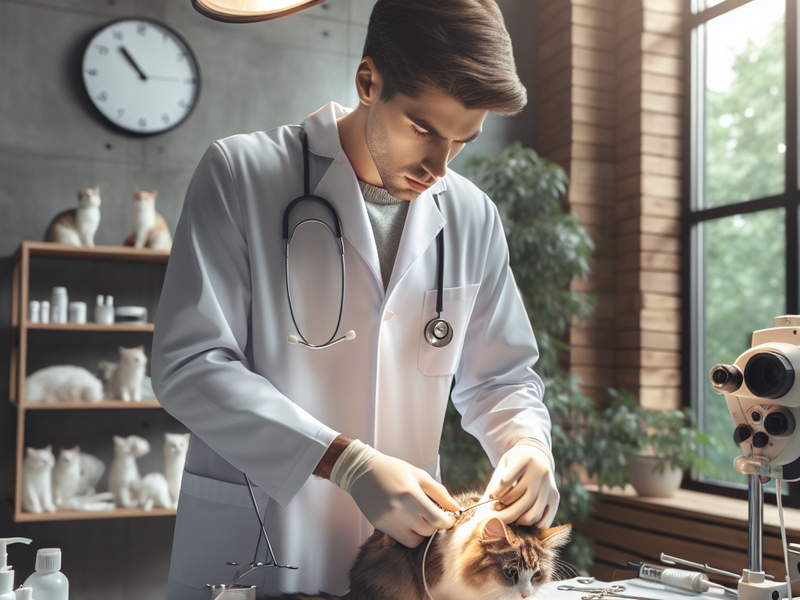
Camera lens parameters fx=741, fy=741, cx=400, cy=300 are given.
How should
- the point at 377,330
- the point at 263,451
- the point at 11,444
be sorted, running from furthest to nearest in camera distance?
the point at 11,444
the point at 377,330
the point at 263,451

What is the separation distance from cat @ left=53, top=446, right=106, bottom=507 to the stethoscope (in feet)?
7.14

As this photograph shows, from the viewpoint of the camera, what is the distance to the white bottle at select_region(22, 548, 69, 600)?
3.58 feet

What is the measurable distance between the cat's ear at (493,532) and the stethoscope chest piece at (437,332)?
1.31ft

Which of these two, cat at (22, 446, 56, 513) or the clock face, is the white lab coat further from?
the clock face

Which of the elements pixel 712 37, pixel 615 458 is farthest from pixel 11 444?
pixel 712 37

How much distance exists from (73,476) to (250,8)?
2.37 meters

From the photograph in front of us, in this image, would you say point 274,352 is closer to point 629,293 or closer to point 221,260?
point 221,260

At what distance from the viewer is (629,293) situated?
3990mm

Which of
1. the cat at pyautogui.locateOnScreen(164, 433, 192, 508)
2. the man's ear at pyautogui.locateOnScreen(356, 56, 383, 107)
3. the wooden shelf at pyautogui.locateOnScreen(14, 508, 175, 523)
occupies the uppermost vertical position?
the man's ear at pyautogui.locateOnScreen(356, 56, 383, 107)

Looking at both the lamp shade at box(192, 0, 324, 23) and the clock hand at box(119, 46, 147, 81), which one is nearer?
the lamp shade at box(192, 0, 324, 23)

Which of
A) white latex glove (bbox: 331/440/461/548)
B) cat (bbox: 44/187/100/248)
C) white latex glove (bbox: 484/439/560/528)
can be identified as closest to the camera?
white latex glove (bbox: 331/440/461/548)

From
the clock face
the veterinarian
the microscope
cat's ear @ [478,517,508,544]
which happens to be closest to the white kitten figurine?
the clock face

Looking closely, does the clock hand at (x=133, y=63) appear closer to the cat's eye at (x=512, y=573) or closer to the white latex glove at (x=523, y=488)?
the white latex glove at (x=523, y=488)

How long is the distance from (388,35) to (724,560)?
2656mm
